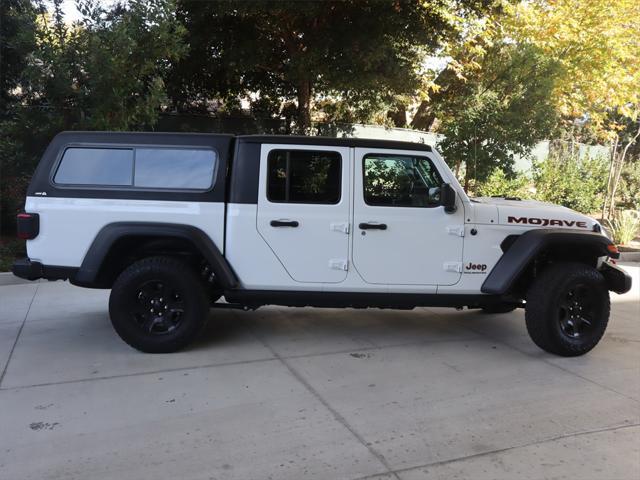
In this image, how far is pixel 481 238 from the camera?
492 cm

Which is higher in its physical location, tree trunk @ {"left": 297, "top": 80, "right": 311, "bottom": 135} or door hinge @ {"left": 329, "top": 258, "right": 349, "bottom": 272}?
tree trunk @ {"left": 297, "top": 80, "right": 311, "bottom": 135}

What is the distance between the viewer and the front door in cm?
484

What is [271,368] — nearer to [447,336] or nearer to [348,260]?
[348,260]

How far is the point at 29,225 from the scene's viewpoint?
468 centimetres

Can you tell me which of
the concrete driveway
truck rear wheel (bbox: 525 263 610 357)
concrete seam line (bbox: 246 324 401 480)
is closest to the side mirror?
truck rear wheel (bbox: 525 263 610 357)

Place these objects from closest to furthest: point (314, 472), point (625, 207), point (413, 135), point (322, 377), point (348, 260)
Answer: point (314, 472) < point (322, 377) < point (348, 260) < point (413, 135) < point (625, 207)

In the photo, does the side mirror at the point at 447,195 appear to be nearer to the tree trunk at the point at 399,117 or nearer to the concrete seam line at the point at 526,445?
the concrete seam line at the point at 526,445

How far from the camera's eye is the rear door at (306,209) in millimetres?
4777

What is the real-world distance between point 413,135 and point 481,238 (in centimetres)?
866

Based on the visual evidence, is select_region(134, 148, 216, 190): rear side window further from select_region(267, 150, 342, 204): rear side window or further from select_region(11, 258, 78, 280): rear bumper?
select_region(11, 258, 78, 280): rear bumper

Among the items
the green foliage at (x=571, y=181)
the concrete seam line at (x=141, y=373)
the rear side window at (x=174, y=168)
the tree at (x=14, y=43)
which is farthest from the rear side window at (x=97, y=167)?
the green foliage at (x=571, y=181)

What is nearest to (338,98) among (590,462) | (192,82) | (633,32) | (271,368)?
(192,82)

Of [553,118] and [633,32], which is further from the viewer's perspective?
[633,32]

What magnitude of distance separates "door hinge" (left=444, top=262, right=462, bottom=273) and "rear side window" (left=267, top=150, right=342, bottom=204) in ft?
3.74
